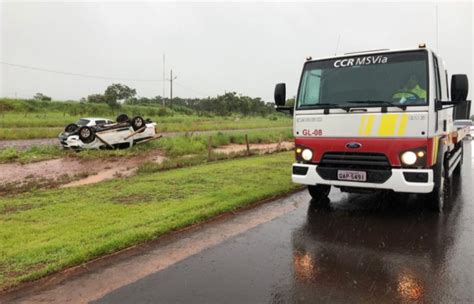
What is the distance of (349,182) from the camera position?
6117mm

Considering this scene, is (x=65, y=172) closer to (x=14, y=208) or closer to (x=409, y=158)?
(x=14, y=208)

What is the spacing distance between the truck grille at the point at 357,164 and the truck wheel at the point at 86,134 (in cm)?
1537

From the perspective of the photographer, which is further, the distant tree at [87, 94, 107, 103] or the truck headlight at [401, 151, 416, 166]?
the distant tree at [87, 94, 107, 103]

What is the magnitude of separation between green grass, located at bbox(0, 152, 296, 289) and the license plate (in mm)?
1994

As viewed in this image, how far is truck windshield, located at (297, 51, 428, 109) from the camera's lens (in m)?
5.87

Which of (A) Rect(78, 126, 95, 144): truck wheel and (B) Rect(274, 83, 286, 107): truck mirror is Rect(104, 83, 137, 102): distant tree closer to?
(A) Rect(78, 126, 95, 144): truck wheel

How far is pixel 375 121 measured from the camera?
5.86 meters

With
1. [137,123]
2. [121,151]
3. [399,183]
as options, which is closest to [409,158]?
[399,183]

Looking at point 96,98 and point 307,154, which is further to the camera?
point 96,98

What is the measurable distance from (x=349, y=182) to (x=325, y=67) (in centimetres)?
197

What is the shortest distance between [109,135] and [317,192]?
14.5 meters

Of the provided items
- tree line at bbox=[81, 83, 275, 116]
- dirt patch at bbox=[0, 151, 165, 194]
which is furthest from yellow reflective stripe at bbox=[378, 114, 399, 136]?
tree line at bbox=[81, 83, 275, 116]

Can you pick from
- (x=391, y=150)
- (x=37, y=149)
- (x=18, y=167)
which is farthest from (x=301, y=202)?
(x=37, y=149)

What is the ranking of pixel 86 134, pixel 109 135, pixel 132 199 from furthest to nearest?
pixel 109 135 < pixel 86 134 < pixel 132 199
